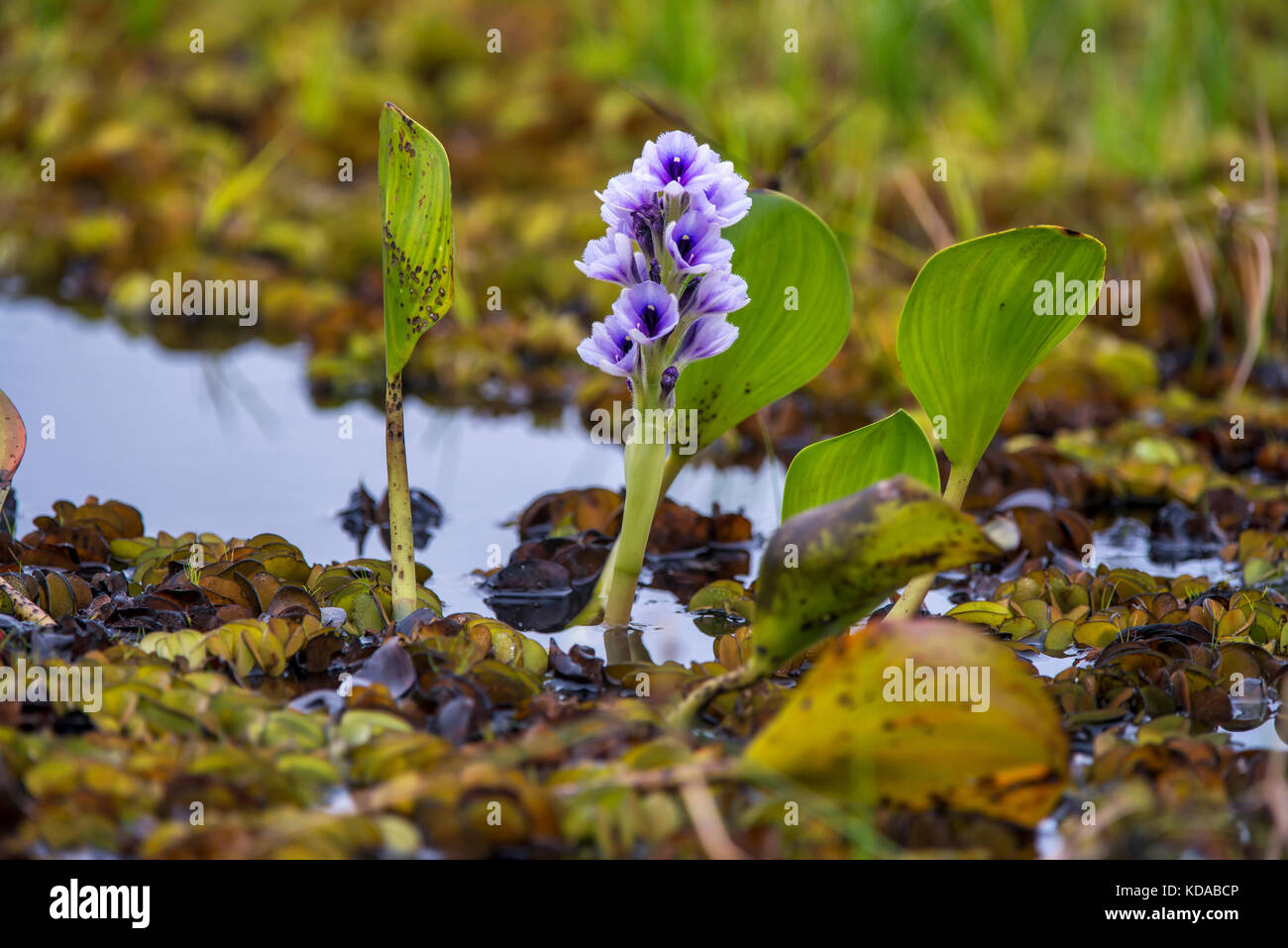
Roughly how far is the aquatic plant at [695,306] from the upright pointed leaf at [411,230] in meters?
0.20

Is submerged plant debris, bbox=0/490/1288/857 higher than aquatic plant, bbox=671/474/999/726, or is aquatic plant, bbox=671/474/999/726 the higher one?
aquatic plant, bbox=671/474/999/726

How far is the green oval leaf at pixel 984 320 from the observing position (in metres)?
1.66

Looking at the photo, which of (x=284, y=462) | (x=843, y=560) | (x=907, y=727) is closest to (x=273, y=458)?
(x=284, y=462)

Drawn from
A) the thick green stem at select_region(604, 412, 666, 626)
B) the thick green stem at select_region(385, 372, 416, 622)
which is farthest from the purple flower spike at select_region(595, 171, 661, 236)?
the thick green stem at select_region(385, 372, 416, 622)

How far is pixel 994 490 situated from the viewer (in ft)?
8.93

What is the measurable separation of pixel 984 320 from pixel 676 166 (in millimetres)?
479

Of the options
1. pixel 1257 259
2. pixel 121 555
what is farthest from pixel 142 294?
pixel 1257 259

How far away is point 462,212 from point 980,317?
3507 mm

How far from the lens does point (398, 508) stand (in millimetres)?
1817

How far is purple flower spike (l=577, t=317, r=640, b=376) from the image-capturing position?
1611 mm

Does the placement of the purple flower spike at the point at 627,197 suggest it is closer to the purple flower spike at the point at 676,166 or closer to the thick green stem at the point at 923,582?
the purple flower spike at the point at 676,166

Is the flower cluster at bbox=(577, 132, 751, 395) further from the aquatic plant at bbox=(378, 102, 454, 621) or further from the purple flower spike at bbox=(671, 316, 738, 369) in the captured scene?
the aquatic plant at bbox=(378, 102, 454, 621)

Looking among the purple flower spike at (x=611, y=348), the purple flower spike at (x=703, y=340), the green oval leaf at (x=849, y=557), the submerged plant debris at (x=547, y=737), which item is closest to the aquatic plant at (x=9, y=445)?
the submerged plant debris at (x=547, y=737)
